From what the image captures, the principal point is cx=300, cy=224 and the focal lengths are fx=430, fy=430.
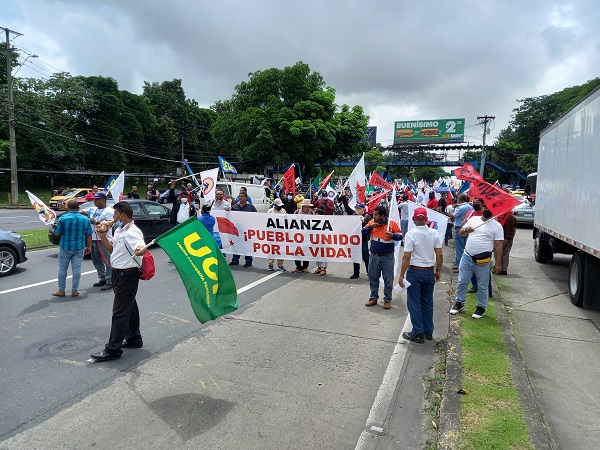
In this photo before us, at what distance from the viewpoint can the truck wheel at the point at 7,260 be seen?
8.97 metres

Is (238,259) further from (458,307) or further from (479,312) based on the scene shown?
(479,312)

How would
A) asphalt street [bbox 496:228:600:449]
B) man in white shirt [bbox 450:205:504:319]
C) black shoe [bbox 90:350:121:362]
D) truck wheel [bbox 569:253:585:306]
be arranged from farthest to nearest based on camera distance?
1. truck wheel [bbox 569:253:585:306]
2. man in white shirt [bbox 450:205:504:319]
3. black shoe [bbox 90:350:121:362]
4. asphalt street [bbox 496:228:600:449]

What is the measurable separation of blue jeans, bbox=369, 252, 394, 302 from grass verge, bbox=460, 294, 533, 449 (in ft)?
5.21

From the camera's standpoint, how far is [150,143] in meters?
55.5

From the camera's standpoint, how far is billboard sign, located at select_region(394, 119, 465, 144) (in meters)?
64.6

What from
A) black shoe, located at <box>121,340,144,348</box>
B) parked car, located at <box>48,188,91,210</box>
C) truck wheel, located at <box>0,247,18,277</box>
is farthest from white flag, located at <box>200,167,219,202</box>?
parked car, located at <box>48,188,91,210</box>

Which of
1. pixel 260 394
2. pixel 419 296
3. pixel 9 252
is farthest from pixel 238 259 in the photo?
pixel 260 394

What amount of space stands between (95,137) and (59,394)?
4777 centimetres

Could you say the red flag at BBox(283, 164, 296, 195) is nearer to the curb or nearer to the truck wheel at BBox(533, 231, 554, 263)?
the truck wheel at BBox(533, 231, 554, 263)

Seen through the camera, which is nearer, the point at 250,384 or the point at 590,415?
the point at 590,415

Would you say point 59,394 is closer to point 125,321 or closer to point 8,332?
point 125,321

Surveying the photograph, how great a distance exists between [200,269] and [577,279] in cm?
678

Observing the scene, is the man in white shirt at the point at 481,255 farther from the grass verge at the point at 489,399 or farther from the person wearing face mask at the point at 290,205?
the person wearing face mask at the point at 290,205

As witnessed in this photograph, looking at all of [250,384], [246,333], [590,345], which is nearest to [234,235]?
[246,333]
